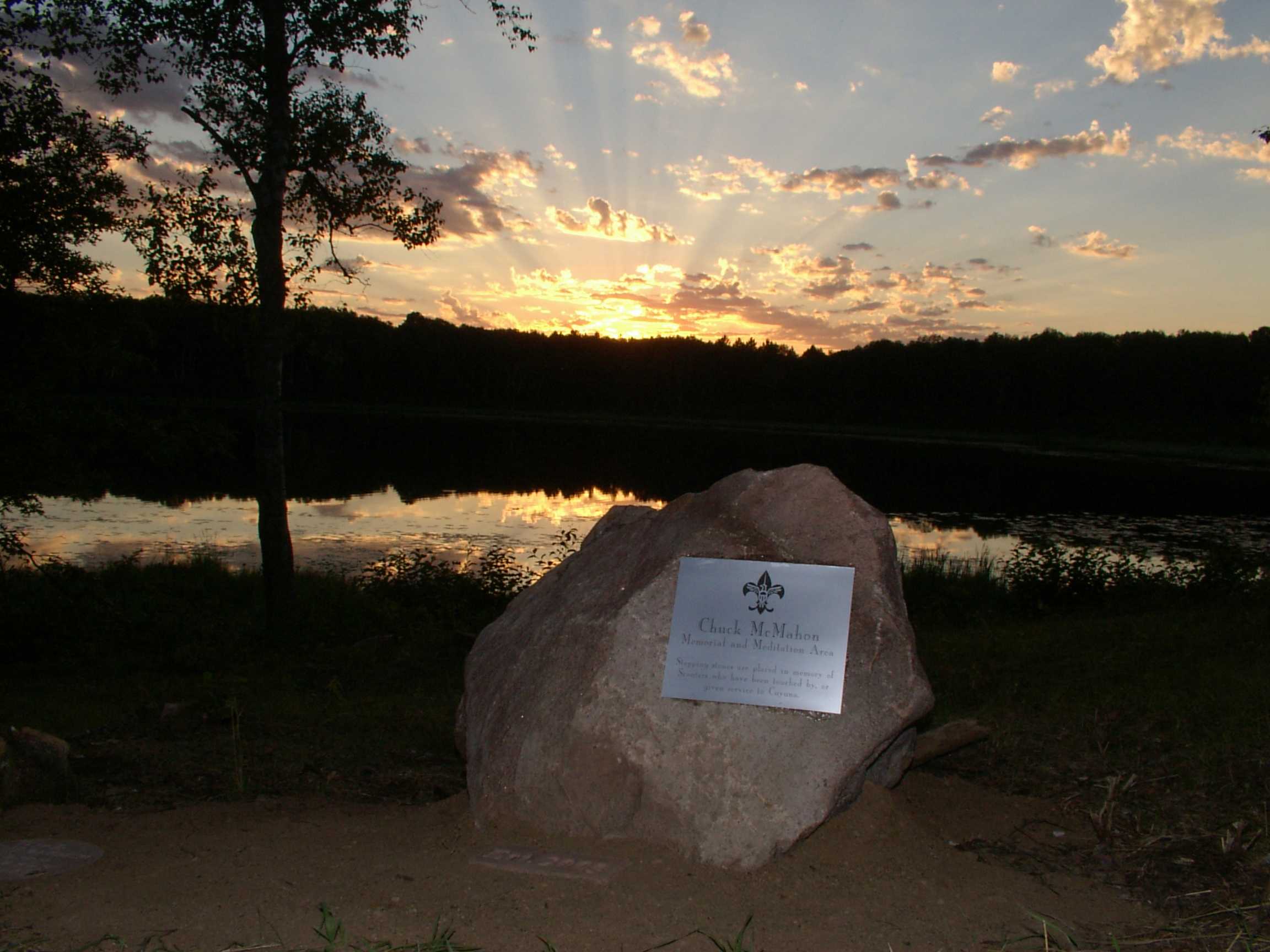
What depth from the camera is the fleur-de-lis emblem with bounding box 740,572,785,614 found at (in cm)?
434

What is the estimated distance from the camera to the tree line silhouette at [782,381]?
70500mm

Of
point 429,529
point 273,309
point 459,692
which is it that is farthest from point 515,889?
point 429,529

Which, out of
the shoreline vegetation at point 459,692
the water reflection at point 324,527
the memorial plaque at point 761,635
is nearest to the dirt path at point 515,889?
the shoreline vegetation at point 459,692

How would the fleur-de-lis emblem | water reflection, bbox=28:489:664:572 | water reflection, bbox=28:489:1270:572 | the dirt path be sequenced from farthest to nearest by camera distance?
water reflection, bbox=28:489:1270:572
water reflection, bbox=28:489:664:572
the fleur-de-lis emblem
the dirt path

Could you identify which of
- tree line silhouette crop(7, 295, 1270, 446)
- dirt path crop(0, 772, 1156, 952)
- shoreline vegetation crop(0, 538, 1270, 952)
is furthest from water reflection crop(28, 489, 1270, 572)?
tree line silhouette crop(7, 295, 1270, 446)

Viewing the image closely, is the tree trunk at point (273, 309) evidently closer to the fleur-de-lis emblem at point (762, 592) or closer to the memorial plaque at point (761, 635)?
the memorial plaque at point (761, 635)

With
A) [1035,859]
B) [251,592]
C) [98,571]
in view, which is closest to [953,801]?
[1035,859]

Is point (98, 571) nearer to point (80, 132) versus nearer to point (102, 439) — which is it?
point (102, 439)

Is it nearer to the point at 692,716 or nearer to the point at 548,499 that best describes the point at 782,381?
the point at 548,499

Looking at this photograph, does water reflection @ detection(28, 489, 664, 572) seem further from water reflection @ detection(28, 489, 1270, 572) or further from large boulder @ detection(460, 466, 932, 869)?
large boulder @ detection(460, 466, 932, 869)

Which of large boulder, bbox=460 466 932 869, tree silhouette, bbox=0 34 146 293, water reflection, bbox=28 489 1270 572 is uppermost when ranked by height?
tree silhouette, bbox=0 34 146 293

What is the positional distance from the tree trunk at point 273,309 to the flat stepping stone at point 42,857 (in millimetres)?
6624

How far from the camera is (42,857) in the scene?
3902 mm

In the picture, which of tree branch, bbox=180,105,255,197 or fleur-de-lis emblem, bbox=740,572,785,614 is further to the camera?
tree branch, bbox=180,105,255,197
